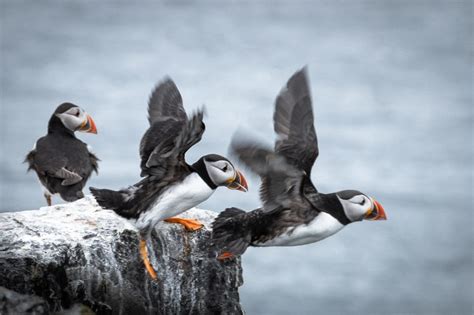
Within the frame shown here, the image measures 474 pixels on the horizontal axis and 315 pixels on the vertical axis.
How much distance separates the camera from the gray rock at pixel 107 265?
5930 millimetres

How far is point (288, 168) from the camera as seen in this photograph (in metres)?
6.69

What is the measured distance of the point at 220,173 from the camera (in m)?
6.42

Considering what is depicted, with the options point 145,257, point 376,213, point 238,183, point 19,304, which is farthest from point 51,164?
point 376,213

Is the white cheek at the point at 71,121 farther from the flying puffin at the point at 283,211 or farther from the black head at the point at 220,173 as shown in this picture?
the black head at the point at 220,173

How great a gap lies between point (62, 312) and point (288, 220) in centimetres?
191

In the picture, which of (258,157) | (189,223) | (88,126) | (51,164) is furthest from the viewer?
(88,126)

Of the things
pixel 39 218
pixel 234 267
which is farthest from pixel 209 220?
pixel 39 218

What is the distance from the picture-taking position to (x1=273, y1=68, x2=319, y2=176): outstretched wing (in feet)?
22.6

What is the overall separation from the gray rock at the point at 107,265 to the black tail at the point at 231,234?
23 cm

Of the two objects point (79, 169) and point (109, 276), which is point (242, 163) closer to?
point (109, 276)

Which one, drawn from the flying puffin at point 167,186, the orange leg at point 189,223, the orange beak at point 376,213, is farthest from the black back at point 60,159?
the orange beak at point 376,213

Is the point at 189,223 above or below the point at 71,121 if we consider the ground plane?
below

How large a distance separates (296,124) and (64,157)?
7.78 feet

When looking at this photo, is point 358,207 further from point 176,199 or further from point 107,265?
point 107,265
